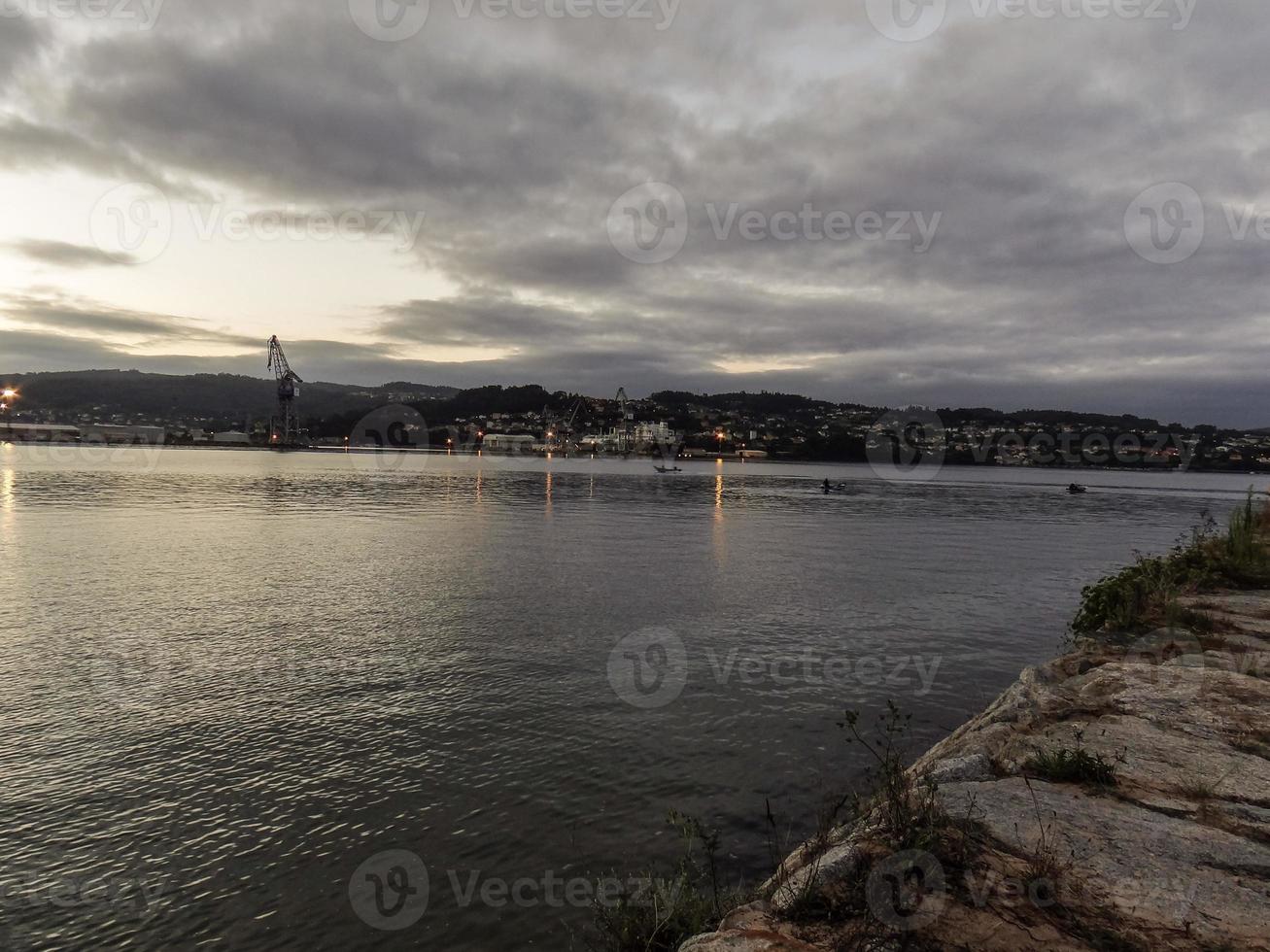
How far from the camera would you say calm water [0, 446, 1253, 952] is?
702 centimetres

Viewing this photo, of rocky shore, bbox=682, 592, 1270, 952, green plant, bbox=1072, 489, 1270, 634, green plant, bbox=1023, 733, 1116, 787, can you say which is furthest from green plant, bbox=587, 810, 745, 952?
green plant, bbox=1072, 489, 1270, 634

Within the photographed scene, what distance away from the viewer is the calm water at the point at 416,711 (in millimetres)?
7023

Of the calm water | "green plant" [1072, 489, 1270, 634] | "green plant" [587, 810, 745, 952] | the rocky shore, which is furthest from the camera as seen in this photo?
"green plant" [1072, 489, 1270, 634]

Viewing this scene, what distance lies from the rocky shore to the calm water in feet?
9.40

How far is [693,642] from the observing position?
16.7 metres

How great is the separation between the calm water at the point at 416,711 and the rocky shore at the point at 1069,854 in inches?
113

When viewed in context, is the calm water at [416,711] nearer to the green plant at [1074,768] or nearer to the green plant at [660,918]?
the green plant at [660,918]

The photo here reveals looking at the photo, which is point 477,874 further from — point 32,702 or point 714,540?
point 714,540

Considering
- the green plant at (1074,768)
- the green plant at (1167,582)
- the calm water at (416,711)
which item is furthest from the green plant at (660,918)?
the green plant at (1167,582)

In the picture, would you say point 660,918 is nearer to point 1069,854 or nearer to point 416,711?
point 1069,854

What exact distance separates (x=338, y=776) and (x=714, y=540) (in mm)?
29952

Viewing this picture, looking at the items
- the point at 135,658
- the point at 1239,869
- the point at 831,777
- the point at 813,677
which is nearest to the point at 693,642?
the point at 813,677

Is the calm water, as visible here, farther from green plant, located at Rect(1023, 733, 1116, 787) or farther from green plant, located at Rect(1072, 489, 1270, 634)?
green plant, located at Rect(1023, 733, 1116, 787)

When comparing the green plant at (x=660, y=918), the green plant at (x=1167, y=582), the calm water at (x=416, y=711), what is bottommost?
the calm water at (x=416, y=711)
